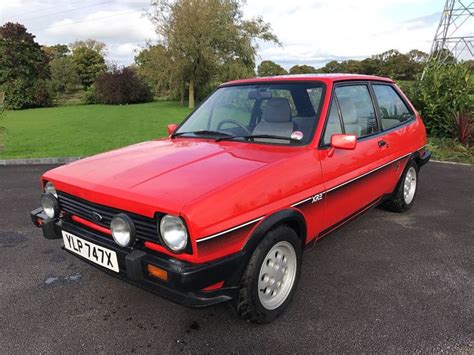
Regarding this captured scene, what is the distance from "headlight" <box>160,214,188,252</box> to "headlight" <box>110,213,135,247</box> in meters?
0.22

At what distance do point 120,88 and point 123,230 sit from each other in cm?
3864

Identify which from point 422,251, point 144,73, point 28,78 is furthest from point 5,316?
point 28,78

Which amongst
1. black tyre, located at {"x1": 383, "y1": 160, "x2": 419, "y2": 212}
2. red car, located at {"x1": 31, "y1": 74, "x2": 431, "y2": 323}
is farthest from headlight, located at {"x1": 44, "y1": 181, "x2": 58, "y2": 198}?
black tyre, located at {"x1": 383, "y1": 160, "x2": 419, "y2": 212}

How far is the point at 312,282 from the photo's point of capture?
10.3ft

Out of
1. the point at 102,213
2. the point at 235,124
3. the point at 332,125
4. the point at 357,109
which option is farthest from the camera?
the point at 357,109

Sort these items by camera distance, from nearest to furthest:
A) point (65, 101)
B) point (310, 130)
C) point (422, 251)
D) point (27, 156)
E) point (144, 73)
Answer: point (310, 130) < point (422, 251) < point (27, 156) < point (144, 73) < point (65, 101)

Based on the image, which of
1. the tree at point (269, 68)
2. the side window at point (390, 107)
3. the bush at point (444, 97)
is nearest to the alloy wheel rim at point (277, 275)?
the side window at point (390, 107)

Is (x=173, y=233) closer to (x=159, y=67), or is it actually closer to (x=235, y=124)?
(x=235, y=124)

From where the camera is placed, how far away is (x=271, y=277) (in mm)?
2578

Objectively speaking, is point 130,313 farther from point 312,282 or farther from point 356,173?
point 356,173

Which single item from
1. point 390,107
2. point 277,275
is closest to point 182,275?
point 277,275

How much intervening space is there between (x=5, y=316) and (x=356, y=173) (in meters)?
3.00

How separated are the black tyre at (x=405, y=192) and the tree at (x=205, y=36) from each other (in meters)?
24.1

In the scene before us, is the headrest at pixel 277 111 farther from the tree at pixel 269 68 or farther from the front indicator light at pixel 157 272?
the tree at pixel 269 68
